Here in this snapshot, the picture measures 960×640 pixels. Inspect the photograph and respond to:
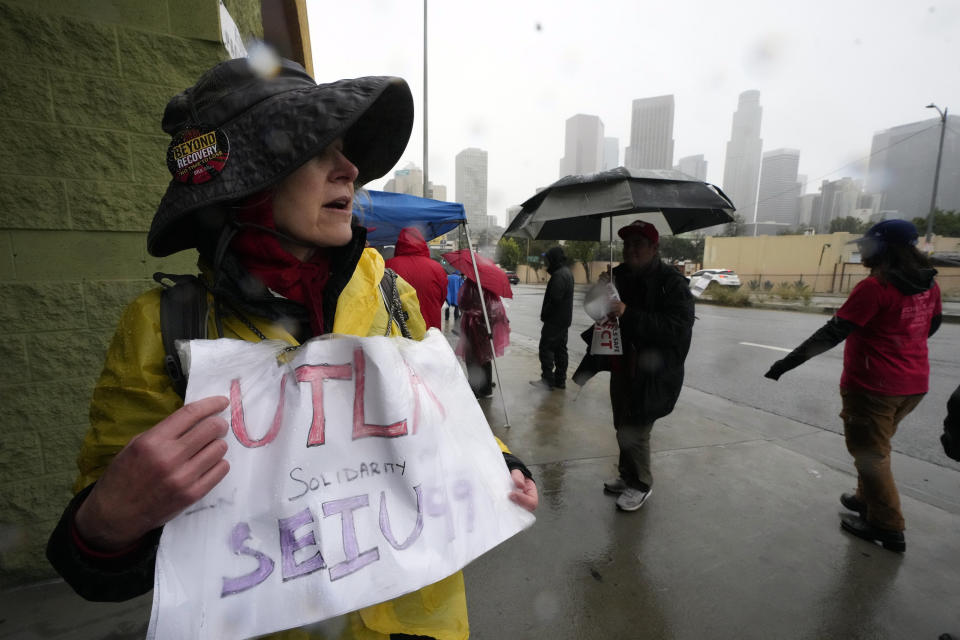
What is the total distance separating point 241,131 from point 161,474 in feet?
2.27

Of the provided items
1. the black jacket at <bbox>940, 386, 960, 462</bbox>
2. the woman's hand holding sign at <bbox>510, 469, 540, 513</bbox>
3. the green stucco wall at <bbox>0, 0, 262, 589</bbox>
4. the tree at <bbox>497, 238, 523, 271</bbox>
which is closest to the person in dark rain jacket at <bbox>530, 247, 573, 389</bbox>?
the black jacket at <bbox>940, 386, 960, 462</bbox>

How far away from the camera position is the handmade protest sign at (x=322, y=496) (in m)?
0.79

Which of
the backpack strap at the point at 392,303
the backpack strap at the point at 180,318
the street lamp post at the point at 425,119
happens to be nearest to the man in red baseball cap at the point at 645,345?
the backpack strap at the point at 392,303

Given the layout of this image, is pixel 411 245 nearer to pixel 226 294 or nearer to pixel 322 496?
pixel 226 294

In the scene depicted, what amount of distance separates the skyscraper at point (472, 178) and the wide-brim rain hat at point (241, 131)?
27.6 meters

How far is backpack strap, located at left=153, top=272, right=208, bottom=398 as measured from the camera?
93 cm

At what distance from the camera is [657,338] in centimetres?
303

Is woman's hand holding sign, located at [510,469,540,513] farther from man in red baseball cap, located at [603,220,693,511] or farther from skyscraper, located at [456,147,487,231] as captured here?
skyscraper, located at [456,147,487,231]

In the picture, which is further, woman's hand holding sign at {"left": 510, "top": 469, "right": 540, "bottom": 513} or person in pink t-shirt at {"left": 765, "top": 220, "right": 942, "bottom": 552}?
person in pink t-shirt at {"left": 765, "top": 220, "right": 942, "bottom": 552}

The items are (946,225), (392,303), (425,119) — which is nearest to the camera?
(392,303)

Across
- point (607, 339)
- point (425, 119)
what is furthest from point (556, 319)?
point (425, 119)

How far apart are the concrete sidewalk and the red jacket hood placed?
2046mm

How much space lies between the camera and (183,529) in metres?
0.79

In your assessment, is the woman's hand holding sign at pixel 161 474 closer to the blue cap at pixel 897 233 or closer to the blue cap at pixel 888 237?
the blue cap at pixel 888 237
